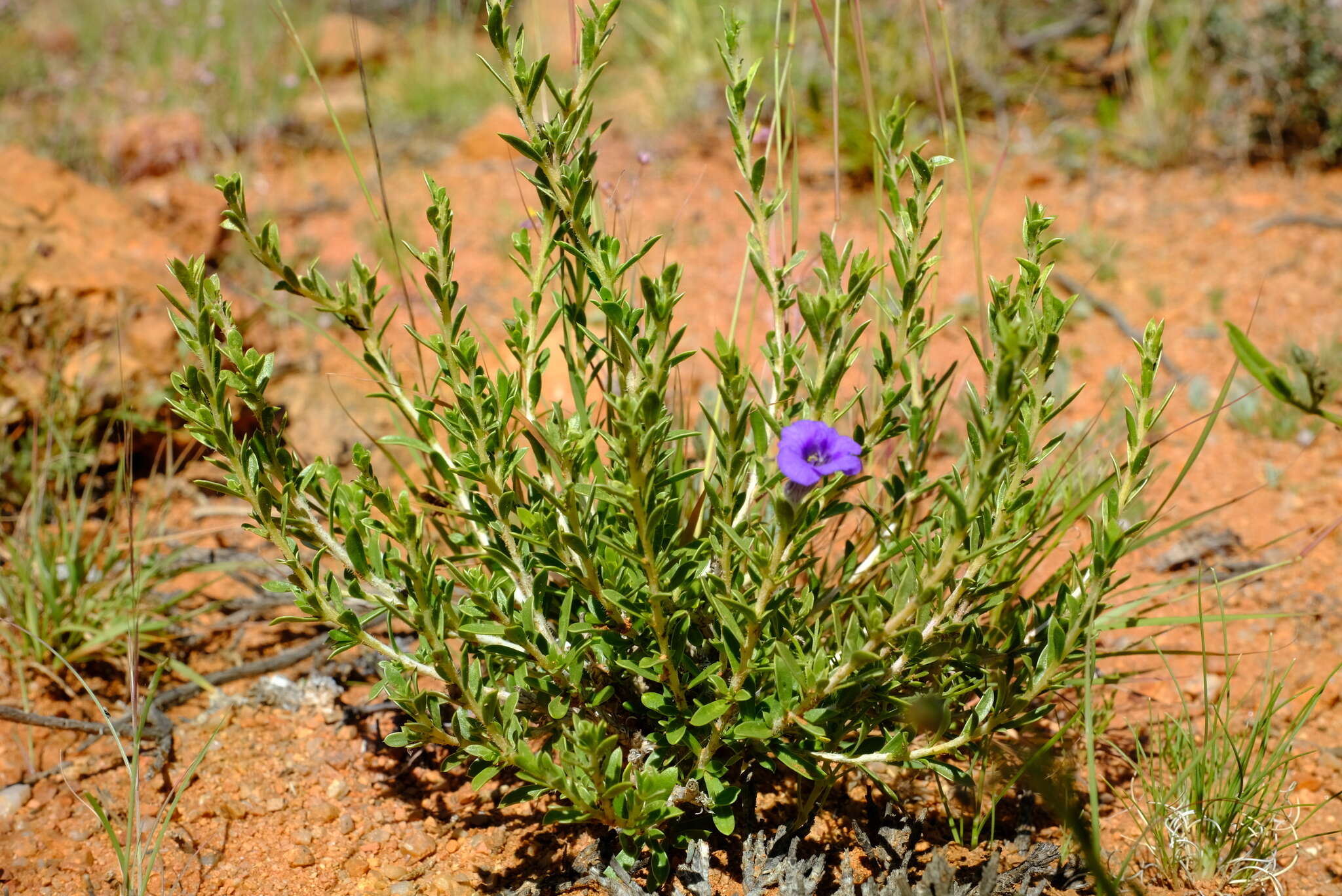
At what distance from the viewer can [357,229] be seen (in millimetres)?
5453

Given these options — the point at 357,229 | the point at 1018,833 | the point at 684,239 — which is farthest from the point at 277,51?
the point at 1018,833

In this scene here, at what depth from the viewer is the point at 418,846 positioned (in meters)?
2.19

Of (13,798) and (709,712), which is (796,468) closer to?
(709,712)

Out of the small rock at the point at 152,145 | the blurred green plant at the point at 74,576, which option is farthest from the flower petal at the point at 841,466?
the small rock at the point at 152,145

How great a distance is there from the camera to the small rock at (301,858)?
2.14 meters

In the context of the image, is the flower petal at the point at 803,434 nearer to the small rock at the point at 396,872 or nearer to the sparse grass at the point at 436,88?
the small rock at the point at 396,872

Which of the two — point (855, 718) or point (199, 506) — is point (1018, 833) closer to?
point (855, 718)

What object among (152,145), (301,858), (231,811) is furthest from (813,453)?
(152,145)

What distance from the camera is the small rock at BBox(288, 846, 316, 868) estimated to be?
2143 millimetres

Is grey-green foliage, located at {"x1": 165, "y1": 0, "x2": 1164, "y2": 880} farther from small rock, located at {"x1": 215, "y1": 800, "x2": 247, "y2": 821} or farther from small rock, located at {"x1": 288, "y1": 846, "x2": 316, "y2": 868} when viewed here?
small rock, located at {"x1": 215, "y1": 800, "x2": 247, "y2": 821}

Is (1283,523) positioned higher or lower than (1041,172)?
lower

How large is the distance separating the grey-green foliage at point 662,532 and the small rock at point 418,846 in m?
0.36

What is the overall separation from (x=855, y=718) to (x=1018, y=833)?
541 millimetres

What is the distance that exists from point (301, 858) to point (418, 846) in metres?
0.25
